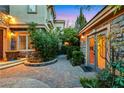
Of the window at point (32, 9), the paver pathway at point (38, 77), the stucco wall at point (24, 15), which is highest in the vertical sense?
the window at point (32, 9)

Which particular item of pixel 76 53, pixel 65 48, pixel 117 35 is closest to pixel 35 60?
pixel 76 53

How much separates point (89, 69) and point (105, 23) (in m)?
2.63

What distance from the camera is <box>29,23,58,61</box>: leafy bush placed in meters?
9.12

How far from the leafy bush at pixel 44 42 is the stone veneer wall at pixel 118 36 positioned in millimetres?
4158

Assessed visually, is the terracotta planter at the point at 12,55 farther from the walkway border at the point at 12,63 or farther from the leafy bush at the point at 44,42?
the leafy bush at the point at 44,42

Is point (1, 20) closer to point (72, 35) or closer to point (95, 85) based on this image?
point (72, 35)

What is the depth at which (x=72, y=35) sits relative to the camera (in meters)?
12.5

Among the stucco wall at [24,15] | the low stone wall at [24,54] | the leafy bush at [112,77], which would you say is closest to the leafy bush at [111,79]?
the leafy bush at [112,77]

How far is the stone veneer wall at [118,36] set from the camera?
4.99 m

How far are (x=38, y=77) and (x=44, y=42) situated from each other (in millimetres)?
3459

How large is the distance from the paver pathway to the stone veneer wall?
1.36 meters

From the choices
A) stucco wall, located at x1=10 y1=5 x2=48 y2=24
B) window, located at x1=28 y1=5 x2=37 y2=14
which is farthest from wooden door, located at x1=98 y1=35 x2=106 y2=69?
window, located at x1=28 y1=5 x2=37 y2=14

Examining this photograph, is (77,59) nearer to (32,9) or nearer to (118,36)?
(32,9)

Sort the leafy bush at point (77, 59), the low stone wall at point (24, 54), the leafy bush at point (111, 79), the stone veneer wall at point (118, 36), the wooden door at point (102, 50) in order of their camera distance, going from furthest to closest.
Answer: the leafy bush at point (77, 59), the low stone wall at point (24, 54), the wooden door at point (102, 50), the stone veneer wall at point (118, 36), the leafy bush at point (111, 79)
